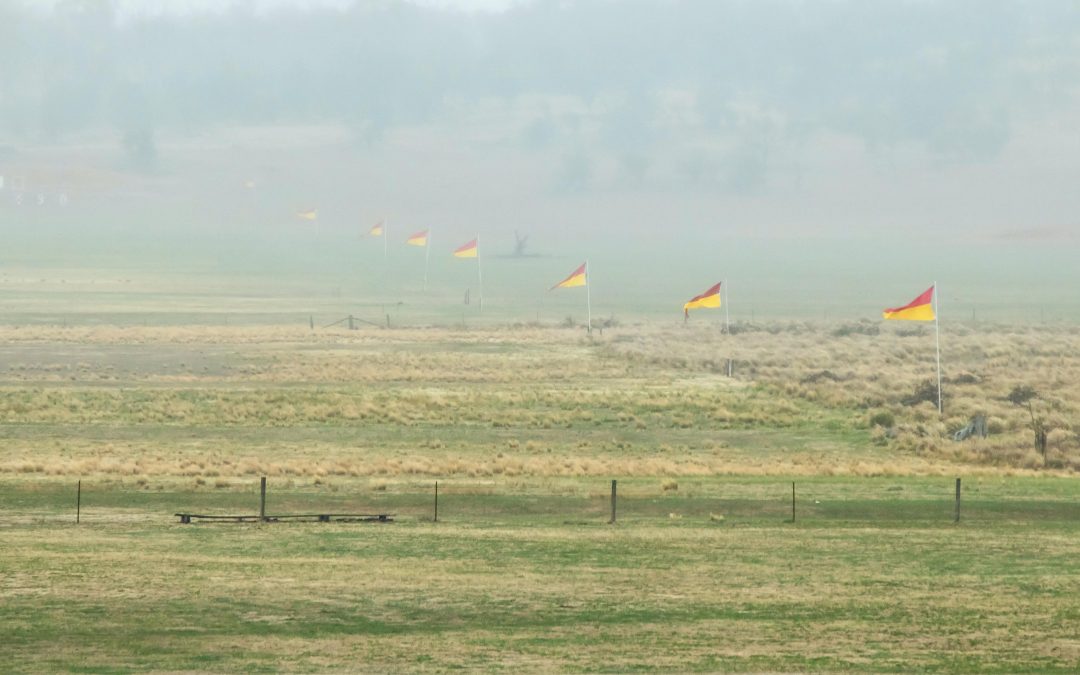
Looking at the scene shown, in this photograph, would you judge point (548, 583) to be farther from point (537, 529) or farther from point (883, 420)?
point (883, 420)

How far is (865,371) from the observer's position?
75.9 meters

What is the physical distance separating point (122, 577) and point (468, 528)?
25.5ft

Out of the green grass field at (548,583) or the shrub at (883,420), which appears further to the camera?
the shrub at (883,420)

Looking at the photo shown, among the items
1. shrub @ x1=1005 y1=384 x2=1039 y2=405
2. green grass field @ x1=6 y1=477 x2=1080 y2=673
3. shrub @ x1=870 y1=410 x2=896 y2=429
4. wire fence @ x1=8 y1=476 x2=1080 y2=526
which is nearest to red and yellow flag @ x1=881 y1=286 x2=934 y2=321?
shrub @ x1=870 y1=410 x2=896 y2=429

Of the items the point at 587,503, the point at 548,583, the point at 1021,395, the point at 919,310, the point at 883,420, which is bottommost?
the point at 548,583

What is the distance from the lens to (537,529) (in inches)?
1198

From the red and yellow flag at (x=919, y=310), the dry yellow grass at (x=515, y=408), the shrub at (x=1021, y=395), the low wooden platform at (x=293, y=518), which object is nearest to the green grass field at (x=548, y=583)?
the low wooden platform at (x=293, y=518)

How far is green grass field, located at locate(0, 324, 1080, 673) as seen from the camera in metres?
20.1

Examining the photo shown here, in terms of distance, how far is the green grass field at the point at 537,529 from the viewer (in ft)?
66.1

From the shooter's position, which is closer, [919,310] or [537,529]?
[537,529]

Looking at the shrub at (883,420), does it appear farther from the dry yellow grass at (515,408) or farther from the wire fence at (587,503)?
the wire fence at (587,503)

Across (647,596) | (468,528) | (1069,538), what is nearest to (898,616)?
(647,596)

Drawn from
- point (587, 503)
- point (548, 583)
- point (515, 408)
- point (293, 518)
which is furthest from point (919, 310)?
point (548, 583)

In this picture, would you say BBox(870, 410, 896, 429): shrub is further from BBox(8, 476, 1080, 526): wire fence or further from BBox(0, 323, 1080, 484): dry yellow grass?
BBox(8, 476, 1080, 526): wire fence
